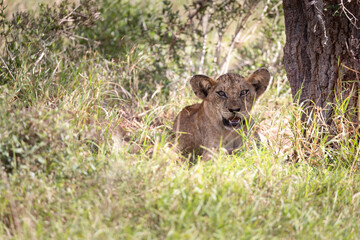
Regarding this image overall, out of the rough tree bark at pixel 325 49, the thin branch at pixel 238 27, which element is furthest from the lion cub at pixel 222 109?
the thin branch at pixel 238 27

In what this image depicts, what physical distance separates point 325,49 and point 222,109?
1.20 metres

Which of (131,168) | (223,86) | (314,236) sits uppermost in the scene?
(223,86)

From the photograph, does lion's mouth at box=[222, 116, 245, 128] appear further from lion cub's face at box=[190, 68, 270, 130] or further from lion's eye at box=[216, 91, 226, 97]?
lion's eye at box=[216, 91, 226, 97]

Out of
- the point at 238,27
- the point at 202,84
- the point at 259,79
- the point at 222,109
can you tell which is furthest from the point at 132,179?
the point at 238,27

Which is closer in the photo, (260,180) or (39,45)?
(260,180)

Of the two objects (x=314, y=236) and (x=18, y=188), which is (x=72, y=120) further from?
(x=314, y=236)

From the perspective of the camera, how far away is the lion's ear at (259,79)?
18.5 ft

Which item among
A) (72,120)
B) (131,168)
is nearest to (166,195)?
(131,168)

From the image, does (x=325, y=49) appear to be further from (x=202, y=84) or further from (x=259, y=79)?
(x=202, y=84)

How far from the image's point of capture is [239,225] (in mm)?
3594

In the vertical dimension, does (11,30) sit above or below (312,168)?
above

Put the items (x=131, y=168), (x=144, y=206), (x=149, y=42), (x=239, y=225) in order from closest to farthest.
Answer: (x=239, y=225), (x=144, y=206), (x=131, y=168), (x=149, y=42)

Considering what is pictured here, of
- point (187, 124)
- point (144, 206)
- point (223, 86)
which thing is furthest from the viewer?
point (187, 124)

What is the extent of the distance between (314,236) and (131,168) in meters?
1.45
